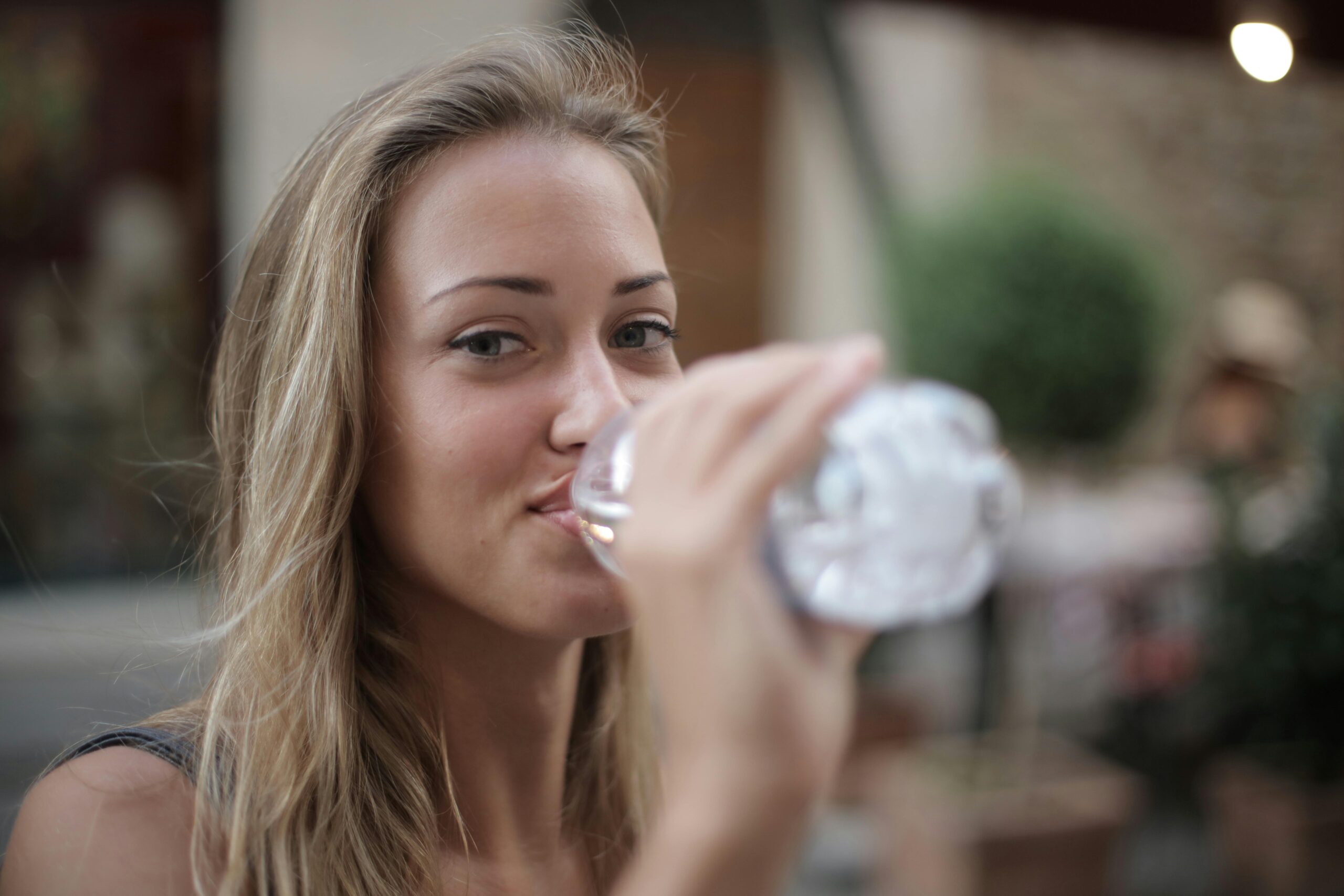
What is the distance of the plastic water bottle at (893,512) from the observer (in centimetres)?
77

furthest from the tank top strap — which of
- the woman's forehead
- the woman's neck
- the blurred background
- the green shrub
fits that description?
the green shrub

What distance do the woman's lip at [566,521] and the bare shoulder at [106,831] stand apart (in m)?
0.41

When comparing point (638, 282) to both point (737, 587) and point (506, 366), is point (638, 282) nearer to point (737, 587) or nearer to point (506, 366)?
point (506, 366)

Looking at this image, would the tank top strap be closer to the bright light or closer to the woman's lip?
the woman's lip

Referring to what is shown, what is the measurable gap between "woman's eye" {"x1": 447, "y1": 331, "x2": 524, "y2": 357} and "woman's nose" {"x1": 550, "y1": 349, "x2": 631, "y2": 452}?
6 centimetres

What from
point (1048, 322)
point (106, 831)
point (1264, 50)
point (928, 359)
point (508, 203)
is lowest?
point (106, 831)

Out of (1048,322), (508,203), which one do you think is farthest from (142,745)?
(1048,322)

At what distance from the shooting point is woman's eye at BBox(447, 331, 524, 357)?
108 centimetres

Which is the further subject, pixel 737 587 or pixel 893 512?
pixel 893 512

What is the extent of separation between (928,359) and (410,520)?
142 inches

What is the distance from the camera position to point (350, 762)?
1.08 meters

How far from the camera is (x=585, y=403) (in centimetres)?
104

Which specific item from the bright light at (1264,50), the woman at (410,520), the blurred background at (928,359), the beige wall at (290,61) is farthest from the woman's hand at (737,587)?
the beige wall at (290,61)

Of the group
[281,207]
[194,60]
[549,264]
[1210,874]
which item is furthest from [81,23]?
[1210,874]
